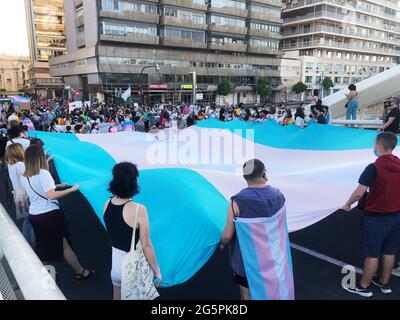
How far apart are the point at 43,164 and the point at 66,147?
2.31 m

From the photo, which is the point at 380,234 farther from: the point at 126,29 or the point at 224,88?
the point at 224,88

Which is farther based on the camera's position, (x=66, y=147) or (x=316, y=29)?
(x=316, y=29)

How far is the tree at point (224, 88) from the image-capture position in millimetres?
52812

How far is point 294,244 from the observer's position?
16.1 feet

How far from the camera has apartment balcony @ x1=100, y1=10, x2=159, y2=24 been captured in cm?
4255

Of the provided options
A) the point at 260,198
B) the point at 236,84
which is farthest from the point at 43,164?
the point at 236,84

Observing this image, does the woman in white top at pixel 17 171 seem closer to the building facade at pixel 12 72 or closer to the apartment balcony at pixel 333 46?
the apartment balcony at pixel 333 46

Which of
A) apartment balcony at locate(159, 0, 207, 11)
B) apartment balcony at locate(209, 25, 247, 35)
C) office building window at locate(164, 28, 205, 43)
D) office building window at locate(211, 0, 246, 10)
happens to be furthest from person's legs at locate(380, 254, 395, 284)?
office building window at locate(211, 0, 246, 10)

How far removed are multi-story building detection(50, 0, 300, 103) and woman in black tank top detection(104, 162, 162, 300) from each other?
37787mm

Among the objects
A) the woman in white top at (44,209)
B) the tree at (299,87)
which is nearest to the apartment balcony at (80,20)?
the tree at (299,87)

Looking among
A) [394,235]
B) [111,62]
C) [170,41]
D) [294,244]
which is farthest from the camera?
[170,41]

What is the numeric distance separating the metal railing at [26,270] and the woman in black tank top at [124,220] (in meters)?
0.75

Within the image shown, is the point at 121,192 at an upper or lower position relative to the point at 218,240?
upper
